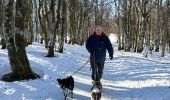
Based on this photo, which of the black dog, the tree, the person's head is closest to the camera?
the black dog

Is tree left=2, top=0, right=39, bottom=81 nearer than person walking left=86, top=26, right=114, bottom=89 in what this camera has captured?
No

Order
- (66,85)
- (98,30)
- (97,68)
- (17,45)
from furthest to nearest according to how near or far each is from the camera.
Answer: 1. (17,45)
2. (97,68)
3. (98,30)
4. (66,85)

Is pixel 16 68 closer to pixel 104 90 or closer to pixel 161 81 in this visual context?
pixel 104 90

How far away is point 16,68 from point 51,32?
1049cm

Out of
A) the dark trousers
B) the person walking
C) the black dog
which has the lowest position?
the black dog

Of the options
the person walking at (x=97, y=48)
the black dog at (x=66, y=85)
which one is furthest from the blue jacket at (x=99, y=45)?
the black dog at (x=66, y=85)

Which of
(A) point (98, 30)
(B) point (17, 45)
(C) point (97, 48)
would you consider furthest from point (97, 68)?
(B) point (17, 45)

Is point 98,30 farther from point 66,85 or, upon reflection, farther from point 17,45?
point 17,45

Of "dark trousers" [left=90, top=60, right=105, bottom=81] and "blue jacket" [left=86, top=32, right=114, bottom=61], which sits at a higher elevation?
"blue jacket" [left=86, top=32, right=114, bottom=61]

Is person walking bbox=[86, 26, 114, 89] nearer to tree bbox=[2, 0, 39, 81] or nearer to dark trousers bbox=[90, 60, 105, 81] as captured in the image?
dark trousers bbox=[90, 60, 105, 81]

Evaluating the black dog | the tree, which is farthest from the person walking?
the tree

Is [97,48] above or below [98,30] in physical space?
below

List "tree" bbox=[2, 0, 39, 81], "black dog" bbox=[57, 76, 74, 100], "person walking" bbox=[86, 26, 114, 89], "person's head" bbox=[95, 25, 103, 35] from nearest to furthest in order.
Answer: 1. "black dog" bbox=[57, 76, 74, 100]
2. "person's head" bbox=[95, 25, 103, 35]
3. "person walking" bbox=[86, 26, 114, 89]
4. "tree" bbox=[2, 0, 39, 81]

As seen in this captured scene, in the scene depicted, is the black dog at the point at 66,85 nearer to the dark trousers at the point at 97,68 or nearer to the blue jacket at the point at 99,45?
the dark trousers at the point at 97,68
